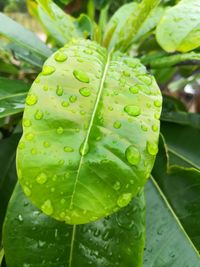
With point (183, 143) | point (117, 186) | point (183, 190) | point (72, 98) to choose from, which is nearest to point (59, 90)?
point (72, 98)

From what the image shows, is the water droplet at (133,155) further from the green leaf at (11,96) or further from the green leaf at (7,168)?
the green leaf at (7,168)

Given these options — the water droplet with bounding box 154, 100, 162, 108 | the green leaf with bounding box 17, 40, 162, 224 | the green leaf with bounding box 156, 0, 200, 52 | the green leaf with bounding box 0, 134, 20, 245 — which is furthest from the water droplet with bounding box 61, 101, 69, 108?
the green leaf with bounding box 0, 134, 20, 245

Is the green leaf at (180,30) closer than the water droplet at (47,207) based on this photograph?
No

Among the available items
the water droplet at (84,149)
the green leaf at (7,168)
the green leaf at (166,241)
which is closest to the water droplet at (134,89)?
the water droplet at (84,149)

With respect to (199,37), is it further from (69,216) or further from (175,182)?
(69,216)

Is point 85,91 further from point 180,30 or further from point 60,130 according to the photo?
point 180,30
